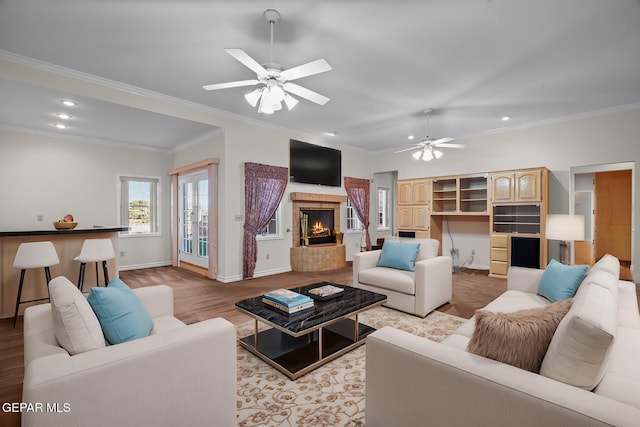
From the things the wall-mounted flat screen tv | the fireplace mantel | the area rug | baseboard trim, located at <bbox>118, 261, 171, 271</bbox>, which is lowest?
the area rug

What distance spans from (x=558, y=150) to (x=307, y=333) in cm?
563

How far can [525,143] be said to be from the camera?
552cm

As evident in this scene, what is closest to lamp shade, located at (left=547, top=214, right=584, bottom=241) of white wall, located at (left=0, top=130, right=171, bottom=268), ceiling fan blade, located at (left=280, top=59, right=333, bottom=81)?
ceiling fan blade, located at (left=280, top=59, right=333, bottom=81)

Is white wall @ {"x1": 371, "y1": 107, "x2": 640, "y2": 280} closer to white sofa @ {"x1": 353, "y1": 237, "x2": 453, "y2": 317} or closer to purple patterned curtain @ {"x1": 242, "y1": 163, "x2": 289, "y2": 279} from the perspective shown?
white sofa @ {"x1": 353, "y1": 237, "x2": 453, "y2": 317}

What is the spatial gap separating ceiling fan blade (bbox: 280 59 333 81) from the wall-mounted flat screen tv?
11.7ft

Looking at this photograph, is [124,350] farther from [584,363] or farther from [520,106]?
[520,106]

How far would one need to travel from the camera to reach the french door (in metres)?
5.79

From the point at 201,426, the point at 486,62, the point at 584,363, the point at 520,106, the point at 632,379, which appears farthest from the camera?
the point at 520,106

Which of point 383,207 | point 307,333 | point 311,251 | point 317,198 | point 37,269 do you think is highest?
point 317,198

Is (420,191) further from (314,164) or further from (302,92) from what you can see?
(302,92)

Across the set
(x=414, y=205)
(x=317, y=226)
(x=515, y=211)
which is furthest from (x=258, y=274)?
(x=515, y=211)

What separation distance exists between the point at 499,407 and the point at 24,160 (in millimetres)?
7266

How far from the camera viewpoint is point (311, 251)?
5.86m

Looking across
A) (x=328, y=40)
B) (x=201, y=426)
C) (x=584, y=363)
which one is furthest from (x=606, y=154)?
(x=201, y=426)
